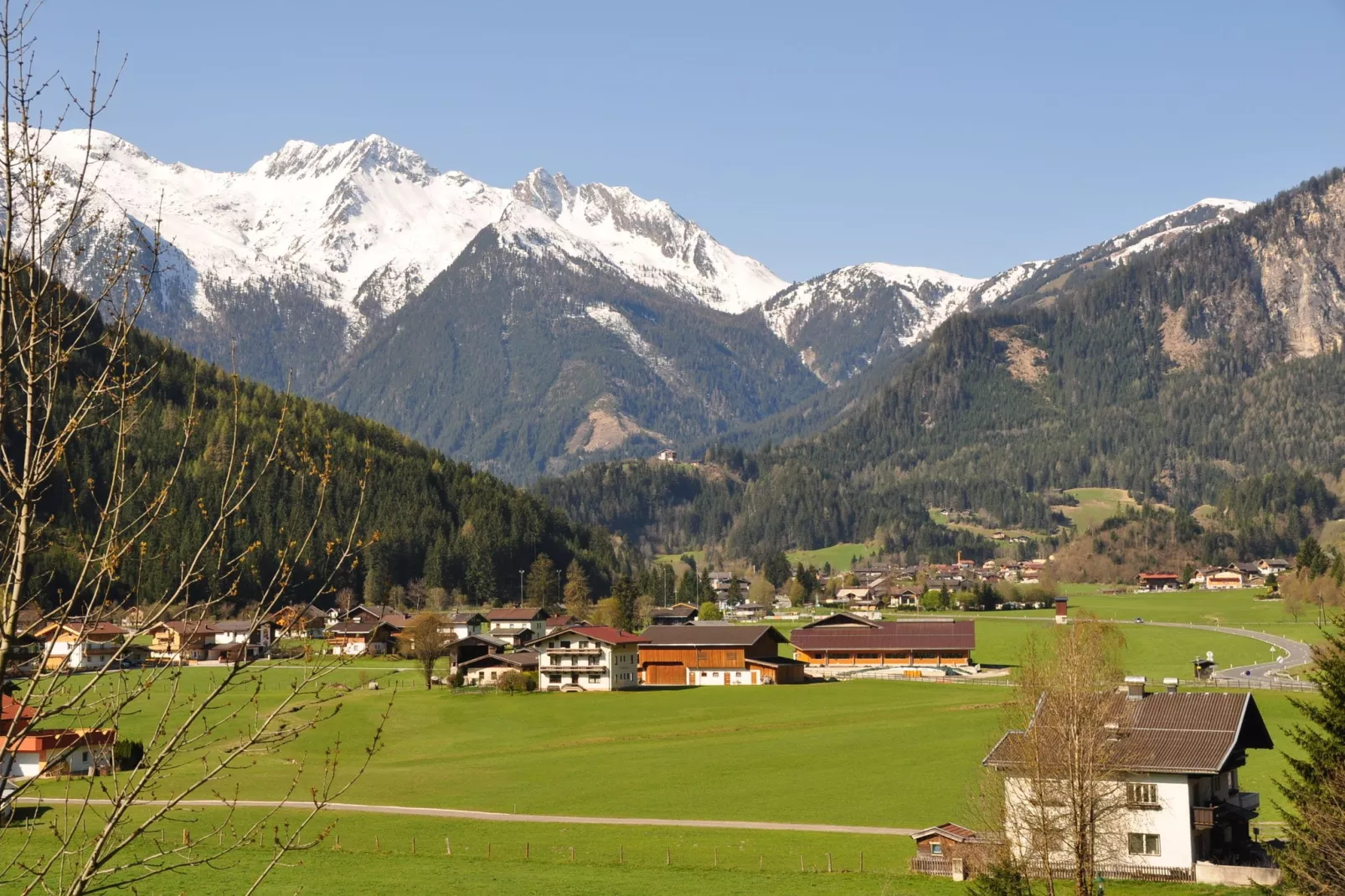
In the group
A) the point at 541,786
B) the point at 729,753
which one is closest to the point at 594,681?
the point at 729,753

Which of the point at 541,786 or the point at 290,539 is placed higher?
the point at 290,539

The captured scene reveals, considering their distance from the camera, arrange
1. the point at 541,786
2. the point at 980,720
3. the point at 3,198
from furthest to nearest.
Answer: the point at 980,720 → the point at 541,786 → the point at 3,198

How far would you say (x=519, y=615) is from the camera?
161500mm

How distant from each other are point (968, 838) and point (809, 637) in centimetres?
9012

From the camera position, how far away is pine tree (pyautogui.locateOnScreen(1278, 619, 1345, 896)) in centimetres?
3142

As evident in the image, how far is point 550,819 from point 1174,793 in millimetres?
25734

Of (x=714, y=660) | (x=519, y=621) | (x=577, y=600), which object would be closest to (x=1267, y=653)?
(x=714, y=660)

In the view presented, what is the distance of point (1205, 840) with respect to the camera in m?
46.6

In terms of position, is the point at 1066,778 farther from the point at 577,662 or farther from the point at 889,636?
the point at 889,636

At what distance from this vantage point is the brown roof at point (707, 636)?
4847 inches

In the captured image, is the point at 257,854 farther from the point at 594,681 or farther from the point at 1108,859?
the point at 594,681

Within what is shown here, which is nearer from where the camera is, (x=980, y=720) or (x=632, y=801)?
(x=632, y=801)

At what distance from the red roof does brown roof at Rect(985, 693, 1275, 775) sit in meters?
71.4

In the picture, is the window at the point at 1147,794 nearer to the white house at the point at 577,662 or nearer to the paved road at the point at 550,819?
the paved road at the point at 550,819
